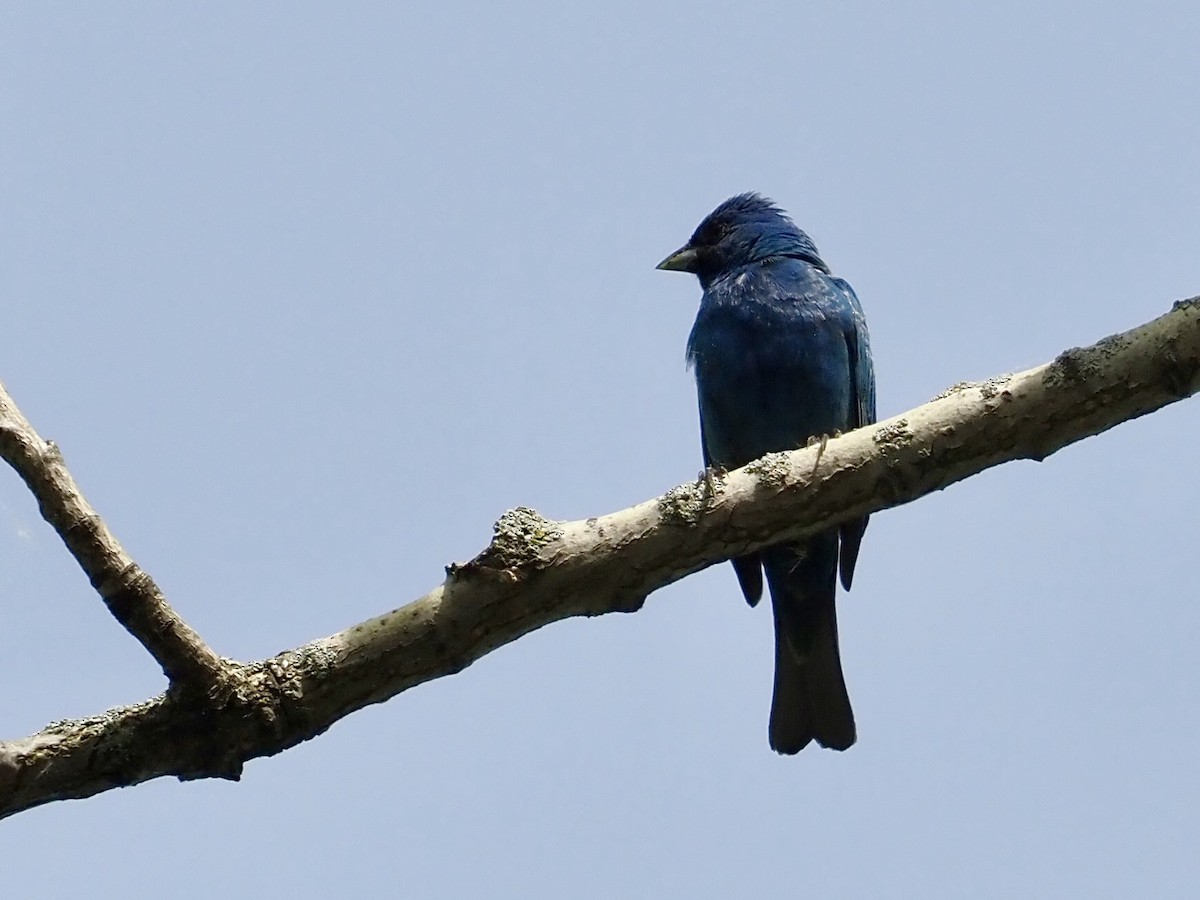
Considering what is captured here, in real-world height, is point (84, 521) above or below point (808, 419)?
below

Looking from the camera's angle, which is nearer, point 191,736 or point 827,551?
point 191,736

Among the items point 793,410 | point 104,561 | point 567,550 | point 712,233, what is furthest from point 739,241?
point 104,561

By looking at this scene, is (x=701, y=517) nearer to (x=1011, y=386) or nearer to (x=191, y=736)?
(x=1011, y=386)

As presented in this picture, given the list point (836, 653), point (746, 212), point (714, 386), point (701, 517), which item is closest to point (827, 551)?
point (836, 653)

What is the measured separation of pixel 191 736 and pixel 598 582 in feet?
4.11

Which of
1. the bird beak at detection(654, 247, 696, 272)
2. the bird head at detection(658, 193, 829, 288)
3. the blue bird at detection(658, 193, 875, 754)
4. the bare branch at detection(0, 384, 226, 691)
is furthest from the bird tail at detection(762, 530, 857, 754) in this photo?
the bare branch at detection(0, 384, 226, 691)

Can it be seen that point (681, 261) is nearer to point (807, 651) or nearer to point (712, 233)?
point (712, 233)

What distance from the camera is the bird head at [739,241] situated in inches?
307

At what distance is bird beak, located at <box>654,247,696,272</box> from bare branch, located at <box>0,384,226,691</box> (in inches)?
202

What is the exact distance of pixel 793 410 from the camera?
22.3 ft

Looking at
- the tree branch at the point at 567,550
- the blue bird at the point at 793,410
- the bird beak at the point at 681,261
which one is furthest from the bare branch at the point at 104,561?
the bird beak at the point at 681,261

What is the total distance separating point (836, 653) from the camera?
695cm

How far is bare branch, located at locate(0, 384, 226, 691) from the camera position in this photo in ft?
12.2

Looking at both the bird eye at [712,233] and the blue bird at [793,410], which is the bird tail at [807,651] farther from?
the bird eye at [712,233]
